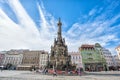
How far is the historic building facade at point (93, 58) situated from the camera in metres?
60.9

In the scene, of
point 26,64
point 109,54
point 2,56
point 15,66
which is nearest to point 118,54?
point 109,54

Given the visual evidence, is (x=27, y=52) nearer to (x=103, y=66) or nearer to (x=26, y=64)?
(x=26, y=64)

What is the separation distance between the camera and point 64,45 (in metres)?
43.0

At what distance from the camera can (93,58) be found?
6381 centimetres

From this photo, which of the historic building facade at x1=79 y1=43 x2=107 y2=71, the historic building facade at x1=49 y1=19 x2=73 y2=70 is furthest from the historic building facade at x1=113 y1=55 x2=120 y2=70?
the historic building facade at x1=49 y1=19 x2=73 y2=70

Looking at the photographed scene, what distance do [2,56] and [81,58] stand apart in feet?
165

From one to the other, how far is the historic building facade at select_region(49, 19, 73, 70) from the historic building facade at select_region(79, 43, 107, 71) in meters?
24.2

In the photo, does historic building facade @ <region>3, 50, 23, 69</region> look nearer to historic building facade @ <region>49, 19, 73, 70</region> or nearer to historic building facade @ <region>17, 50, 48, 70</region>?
historic building facade @ <region>17, 50, 48, 70</region>

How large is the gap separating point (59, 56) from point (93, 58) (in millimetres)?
30730

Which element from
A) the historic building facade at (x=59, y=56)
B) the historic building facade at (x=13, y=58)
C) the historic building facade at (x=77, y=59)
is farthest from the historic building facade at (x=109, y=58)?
the historic building facade at (x=13, y=58)

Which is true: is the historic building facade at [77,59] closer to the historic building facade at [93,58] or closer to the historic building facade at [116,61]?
the historic building facade at [93,58]

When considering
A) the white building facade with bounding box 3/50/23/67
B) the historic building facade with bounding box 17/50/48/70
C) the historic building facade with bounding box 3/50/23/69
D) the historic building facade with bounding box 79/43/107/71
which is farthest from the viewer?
the white building facade with bounding box 3/50/23/67

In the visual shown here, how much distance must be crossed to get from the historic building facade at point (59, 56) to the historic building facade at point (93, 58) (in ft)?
79.4

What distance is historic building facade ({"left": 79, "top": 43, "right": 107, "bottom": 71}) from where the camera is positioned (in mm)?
60875
